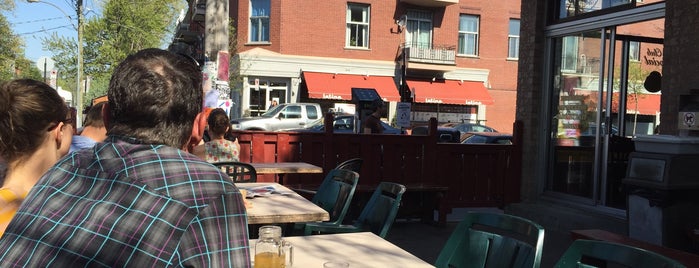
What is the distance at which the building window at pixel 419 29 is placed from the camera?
27.0 m

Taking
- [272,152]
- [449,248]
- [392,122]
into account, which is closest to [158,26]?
[392,122]

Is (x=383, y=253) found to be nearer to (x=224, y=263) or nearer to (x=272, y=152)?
(x=224, y=263)

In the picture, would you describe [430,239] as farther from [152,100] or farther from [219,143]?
[152,100]

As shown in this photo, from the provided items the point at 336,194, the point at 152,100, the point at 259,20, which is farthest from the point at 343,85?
the point at 152,100

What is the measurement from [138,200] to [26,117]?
1399mm

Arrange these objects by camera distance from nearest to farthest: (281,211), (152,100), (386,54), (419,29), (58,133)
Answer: (152,100)
(58,133)
(281,211)
(386,54)
(419,29)

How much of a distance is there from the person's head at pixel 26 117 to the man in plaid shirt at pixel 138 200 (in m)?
1.06

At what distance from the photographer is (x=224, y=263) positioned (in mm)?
1344

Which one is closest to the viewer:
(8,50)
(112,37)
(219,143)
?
(219,143)

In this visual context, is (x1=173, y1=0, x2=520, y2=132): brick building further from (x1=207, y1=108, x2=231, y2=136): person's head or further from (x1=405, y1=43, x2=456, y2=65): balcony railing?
(x1=207, y1=108, x2=231, y2=136): person's head

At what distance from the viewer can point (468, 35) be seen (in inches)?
1117

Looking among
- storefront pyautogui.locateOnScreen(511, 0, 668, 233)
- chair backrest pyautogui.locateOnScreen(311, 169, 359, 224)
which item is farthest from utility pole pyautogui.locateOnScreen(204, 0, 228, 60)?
storefront pyautogui.locateOnScreen(511, 0, 668, 233)

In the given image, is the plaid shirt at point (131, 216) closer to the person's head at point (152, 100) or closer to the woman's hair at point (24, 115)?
the person's head at point (152, 100)

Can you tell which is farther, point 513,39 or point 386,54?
point 513,39
